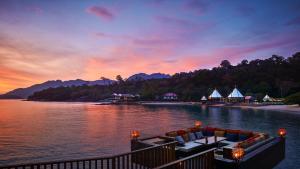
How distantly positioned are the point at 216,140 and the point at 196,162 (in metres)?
6.03

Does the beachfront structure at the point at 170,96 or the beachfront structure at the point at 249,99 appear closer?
the beachfront structure at the point at 249,99

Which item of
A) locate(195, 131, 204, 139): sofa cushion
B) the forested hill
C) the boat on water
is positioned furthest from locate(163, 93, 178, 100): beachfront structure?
locate(195, 131, 204, 139): sofa cushion

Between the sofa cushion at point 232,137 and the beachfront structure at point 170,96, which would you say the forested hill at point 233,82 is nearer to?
the beachfront structure at point 170,96

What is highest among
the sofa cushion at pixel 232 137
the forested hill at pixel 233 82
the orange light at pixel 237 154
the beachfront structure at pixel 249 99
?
the forested hill at pixel 233 82

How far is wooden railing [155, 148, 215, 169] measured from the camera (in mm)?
5888

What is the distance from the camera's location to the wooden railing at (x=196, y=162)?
5888 mm

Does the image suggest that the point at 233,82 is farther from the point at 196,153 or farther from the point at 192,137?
the point at 196,153

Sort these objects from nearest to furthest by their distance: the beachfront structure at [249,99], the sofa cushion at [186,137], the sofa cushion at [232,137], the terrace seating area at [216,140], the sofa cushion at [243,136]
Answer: the terrace seating area at [216,140], the sofa cushion at [186,137], the sofa cushion at [243,136], the sofa cushion at [232,137], the beachfront structure at [249,99]

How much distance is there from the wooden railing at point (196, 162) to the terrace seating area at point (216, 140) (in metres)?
1.00

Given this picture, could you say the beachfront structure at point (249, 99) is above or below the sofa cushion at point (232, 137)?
above

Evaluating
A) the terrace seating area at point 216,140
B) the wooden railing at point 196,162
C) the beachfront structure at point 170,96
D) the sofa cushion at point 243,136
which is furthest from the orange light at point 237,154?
the beachfront structure at point 170,96

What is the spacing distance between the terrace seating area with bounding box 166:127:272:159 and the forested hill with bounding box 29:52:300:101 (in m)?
75.1

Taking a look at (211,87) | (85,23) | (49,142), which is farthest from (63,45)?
(211,87)

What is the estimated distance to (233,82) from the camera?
102750 millimetres
